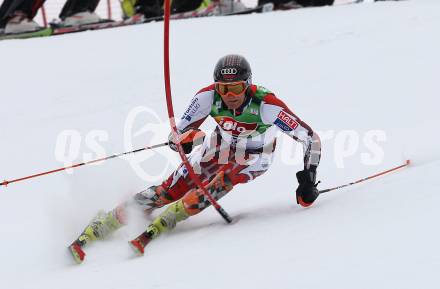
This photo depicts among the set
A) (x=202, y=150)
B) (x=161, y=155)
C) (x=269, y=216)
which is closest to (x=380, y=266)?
(x=269, y=216)

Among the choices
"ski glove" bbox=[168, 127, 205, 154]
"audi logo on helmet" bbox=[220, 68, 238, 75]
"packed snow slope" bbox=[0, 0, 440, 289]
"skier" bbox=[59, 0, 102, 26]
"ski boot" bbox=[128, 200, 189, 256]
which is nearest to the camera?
"packed snow slope" bbox=[0, 0, 440, 289]

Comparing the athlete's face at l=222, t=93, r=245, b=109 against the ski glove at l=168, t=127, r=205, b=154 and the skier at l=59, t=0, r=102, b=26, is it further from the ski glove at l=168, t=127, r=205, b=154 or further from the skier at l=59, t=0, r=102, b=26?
the skier at l=59, t=0, r=102, b=26

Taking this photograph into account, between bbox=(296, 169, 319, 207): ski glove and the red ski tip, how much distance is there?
1536mm

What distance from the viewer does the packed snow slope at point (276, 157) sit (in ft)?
10.5

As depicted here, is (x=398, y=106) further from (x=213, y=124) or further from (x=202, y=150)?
(x=202, y=150)

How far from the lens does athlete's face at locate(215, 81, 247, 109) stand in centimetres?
438

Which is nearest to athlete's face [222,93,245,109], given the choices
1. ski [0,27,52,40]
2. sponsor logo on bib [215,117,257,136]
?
sponsor logo on bib [215,117,257,136]

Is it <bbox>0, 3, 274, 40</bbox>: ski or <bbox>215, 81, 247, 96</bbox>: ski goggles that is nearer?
<bbox>215, 81, 247, 96</bbox>: ski goggles

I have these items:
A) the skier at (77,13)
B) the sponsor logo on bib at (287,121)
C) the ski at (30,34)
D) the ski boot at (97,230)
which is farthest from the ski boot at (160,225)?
the skier at (77,13)

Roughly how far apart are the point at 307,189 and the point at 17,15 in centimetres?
870

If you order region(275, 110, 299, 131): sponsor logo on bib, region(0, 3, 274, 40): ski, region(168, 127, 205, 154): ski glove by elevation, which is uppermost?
region(275, 110, 299, 131): sponsor logo on bib

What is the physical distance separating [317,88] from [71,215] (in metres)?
5.12

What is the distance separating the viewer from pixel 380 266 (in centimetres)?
283

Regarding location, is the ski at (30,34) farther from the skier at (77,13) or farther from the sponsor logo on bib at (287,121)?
the sponsor logo on bib at (287,121)
